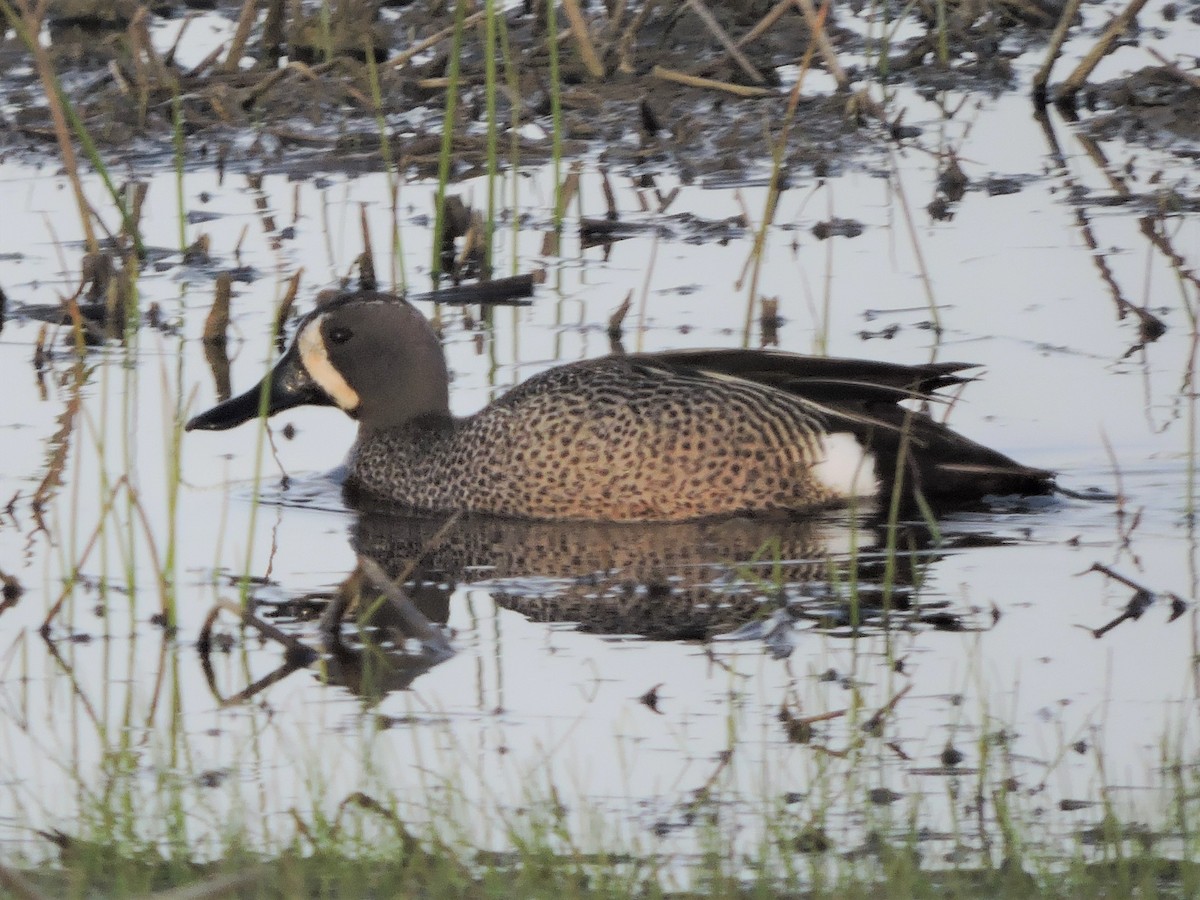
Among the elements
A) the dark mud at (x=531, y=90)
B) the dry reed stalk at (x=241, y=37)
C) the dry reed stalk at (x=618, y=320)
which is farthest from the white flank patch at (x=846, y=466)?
the dry reed stalk at (x=241, y=37)

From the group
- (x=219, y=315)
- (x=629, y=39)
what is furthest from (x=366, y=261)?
(x=629, y=39)

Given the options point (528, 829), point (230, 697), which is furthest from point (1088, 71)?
point (528, 829)

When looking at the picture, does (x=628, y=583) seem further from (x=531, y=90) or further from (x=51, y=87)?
(x=531, y=90)

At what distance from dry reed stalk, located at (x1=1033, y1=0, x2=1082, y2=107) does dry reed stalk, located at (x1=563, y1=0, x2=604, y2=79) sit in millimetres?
1950

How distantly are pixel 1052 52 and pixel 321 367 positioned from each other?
4.56m

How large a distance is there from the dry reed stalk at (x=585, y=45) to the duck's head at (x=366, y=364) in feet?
9.66

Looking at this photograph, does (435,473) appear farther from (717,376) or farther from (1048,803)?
(1048,803)

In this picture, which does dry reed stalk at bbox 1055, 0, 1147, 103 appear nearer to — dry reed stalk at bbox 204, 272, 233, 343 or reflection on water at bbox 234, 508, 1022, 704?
dry reed stalk at bbox 204, 272, 233, 343

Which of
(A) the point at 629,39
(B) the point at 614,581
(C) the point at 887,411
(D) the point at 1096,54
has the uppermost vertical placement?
→ (A) the point at 629,39

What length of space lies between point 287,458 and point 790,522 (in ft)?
5.37

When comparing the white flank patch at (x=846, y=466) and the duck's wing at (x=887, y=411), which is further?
the white flank patch at (x=846, y=466)

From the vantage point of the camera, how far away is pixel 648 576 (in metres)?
5.61

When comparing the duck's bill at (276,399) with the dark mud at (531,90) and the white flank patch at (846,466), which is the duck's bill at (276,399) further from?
the dark mud at (531,90)

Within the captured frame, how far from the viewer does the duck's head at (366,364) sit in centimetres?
679
